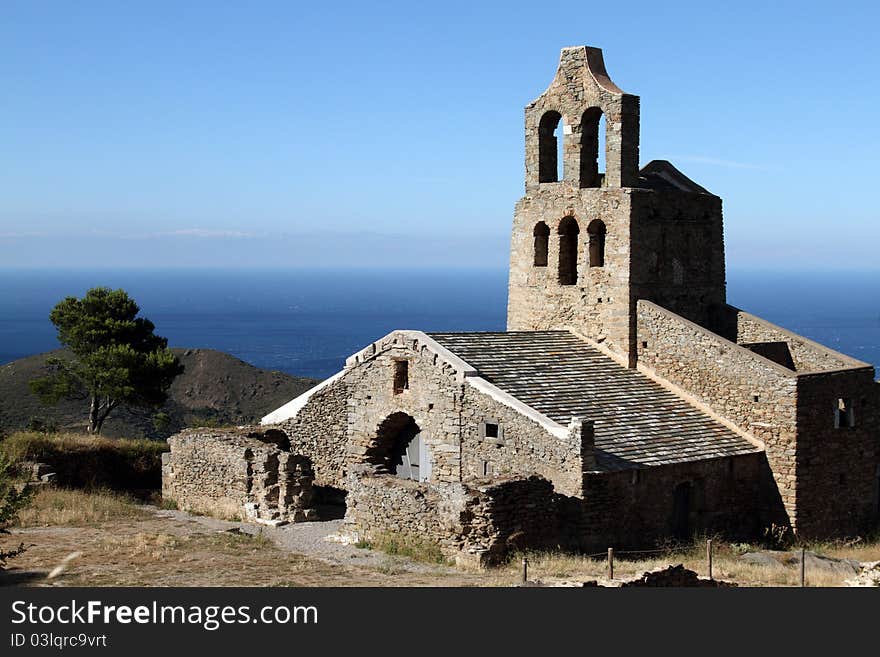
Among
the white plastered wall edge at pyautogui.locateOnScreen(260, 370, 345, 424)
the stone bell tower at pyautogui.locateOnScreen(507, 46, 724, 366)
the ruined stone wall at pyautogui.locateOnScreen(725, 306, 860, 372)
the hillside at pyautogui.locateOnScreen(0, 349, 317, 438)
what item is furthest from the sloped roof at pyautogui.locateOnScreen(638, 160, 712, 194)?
the hillside at pyautogui.locateOnScreen(0, 349, 317, 438)

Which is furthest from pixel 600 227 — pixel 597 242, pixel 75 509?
pixel 75 509

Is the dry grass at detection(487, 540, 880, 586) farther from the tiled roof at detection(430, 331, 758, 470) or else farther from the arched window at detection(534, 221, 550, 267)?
the arched window at detection(534, 221, 550, 267)

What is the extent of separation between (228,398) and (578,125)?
4483 cm

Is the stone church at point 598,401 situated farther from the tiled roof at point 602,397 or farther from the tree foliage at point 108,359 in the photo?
the tree foliage at point 108,359

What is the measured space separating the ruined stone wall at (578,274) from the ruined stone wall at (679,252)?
392mm

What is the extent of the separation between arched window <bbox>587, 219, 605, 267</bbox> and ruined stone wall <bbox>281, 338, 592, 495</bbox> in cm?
539

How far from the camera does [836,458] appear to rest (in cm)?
2208

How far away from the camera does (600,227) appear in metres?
24.9

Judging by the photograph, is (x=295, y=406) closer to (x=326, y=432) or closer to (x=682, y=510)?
(x=326, y=432)

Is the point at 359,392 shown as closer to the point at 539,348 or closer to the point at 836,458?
the point at 539,348

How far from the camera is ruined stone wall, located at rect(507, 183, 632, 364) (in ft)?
79.4

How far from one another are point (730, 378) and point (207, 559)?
11.4m

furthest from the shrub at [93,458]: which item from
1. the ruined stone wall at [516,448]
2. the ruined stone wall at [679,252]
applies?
the ruined stone wall at [679,252]

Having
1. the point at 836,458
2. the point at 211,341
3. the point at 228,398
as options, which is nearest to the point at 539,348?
the point at 836,458
